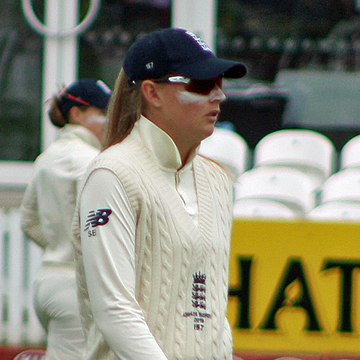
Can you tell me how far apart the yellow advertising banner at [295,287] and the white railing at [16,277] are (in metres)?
1.77

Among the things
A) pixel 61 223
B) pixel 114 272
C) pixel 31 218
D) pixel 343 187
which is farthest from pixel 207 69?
pixel 343 187

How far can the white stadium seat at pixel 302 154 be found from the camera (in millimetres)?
8008

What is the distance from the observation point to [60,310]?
518cm

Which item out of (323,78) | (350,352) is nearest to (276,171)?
(323,78)

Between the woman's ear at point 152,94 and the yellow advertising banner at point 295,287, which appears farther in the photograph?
the yellow advertising banner at point 295,287

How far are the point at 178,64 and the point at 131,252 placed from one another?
0.47m

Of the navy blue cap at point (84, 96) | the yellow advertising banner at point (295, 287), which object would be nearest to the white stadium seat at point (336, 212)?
the yellow advertising banner at point (295, 287)

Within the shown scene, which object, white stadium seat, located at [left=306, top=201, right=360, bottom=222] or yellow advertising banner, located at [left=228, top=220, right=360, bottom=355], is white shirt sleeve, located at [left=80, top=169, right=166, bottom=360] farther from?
white stadium seat, located at [left=306, top=201, right=360, bottom=222]

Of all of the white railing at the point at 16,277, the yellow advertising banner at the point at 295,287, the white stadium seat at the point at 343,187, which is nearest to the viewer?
the yellow advertising banner at the point at 295,287

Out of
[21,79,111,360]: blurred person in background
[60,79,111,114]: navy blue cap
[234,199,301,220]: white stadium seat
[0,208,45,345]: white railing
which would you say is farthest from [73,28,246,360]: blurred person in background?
[0,208,45,345]: white railing

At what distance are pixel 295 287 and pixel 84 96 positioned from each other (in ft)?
4.95

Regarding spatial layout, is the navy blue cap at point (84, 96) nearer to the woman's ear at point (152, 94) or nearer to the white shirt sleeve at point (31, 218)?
the white shirt sleeve at point (31, 218)

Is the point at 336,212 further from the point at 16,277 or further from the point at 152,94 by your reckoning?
the point at 152,94

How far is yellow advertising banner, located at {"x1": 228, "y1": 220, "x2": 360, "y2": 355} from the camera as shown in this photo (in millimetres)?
6246
